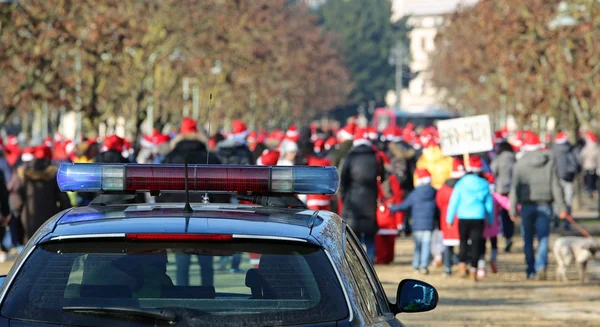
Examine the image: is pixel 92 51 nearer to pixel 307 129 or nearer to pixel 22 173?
pixel 307 129

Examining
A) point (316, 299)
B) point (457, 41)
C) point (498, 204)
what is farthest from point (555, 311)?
point (457, 41)

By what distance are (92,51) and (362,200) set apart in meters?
15.7

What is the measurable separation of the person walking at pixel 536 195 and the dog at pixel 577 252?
1.00 ft

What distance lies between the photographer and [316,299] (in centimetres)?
469

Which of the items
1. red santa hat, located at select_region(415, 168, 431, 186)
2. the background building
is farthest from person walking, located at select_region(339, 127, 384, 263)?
the background building

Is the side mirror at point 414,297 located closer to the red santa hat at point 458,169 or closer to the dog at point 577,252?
the dog at point 577,252

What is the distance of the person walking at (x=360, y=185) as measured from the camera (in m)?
17.5

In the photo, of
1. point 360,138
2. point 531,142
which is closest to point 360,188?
point 360,138

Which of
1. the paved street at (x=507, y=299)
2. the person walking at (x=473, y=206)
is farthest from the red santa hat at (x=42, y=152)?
the person walking at (x=473, y=206)

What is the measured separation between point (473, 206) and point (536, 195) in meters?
0.87

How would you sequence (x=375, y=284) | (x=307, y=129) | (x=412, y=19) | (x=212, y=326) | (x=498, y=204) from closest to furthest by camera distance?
(x=212, y=326) < (x=375, y=284) < (x=498, y=204) < (x=307, y=129) < (x=412, y=19)

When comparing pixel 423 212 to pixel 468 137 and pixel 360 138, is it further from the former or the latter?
pixel 360 138

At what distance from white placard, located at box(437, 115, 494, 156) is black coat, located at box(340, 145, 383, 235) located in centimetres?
129

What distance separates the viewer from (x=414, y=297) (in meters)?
5.80
